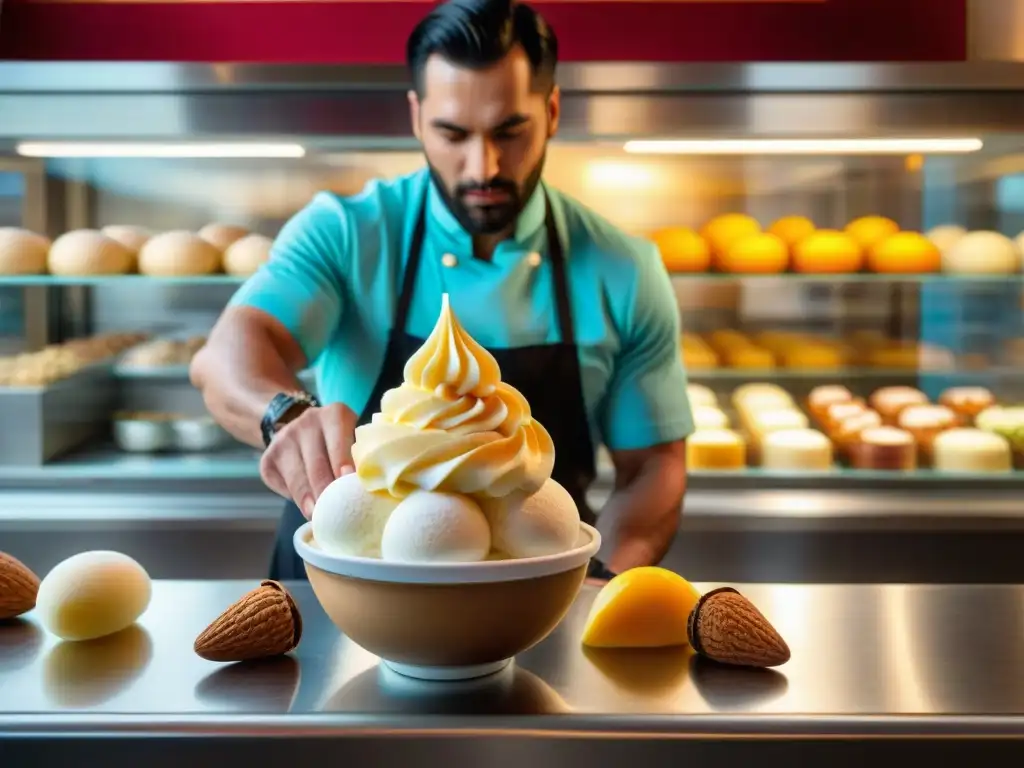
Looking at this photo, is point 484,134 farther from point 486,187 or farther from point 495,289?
point 495,289

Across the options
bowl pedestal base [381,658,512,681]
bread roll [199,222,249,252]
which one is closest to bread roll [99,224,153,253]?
bread roll [199,222,249,252]

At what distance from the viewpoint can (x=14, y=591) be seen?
108cm

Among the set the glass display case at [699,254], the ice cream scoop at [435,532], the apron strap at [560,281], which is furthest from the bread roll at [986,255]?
the ice cream scoop at [435,532]

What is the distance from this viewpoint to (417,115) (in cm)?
212

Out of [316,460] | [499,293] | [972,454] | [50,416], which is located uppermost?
[499,293]

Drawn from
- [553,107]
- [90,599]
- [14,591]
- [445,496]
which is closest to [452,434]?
[445,496]

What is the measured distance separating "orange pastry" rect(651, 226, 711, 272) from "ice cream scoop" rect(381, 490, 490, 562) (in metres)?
2.22

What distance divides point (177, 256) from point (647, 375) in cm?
144

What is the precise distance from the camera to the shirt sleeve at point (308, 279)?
6.70 ft

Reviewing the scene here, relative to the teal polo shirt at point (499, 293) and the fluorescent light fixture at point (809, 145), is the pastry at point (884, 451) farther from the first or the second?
the teal polo shirt at point (499, 293)

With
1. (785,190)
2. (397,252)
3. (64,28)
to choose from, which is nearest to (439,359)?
(397,252)

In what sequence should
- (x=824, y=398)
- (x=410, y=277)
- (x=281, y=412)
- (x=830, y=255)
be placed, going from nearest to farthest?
(x=281, y=412), (x=410, y=277), (x=830, y=255), (x=824, y=398)

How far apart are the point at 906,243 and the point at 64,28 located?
94.5 inches

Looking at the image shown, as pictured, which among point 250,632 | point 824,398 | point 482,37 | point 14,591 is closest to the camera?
point 250,632
